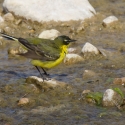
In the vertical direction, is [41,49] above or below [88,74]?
above

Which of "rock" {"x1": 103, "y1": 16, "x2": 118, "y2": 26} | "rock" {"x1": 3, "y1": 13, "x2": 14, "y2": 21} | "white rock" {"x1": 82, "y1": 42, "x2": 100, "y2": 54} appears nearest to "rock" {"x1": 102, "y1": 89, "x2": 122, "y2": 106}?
"white rock" {"x1": 82, "y1": 42, "x2": 100, "y2": 54}

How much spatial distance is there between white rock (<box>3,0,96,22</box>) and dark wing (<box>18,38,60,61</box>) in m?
2.95

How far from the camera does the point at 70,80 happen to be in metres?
8.53

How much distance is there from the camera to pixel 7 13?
11852 millimetres

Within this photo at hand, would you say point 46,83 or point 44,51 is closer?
point 46,83

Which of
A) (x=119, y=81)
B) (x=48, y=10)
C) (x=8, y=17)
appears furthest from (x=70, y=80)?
(x=8, y=17)

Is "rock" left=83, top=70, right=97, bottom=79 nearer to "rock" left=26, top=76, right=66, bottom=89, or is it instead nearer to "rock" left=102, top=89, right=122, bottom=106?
"rock" left=26, top=76, right=66, bottom=89

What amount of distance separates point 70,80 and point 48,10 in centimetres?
358

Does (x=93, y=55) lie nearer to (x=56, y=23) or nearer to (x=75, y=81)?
(x=75, y=81)

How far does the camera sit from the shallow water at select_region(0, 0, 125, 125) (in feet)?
22.5

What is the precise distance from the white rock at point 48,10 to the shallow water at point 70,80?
199mm

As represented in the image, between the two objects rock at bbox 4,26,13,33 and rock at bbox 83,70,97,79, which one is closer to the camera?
rock at bbox 83,70,97,79

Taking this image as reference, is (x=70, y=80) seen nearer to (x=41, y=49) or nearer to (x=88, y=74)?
(x=88, y=74)

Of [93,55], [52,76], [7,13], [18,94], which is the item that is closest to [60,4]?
[7,13]
